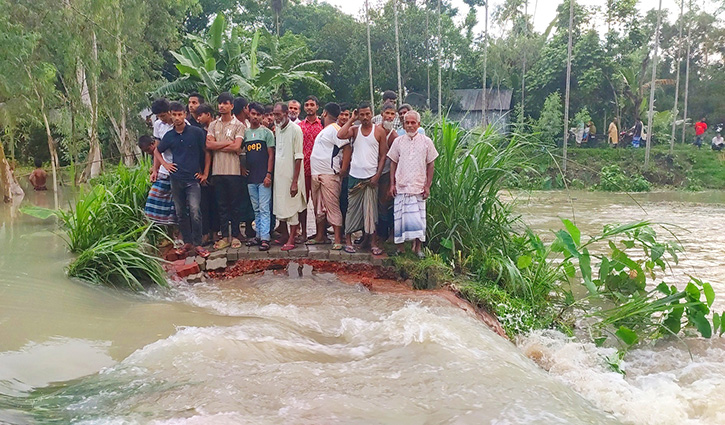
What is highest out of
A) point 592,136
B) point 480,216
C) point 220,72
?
point 220,72

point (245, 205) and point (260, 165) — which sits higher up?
point (260, 165)

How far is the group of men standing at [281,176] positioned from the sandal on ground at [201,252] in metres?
0.02

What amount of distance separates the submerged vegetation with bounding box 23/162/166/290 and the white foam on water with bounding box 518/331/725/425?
329cm

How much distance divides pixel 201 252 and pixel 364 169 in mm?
1763

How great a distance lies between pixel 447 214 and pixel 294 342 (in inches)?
89.1

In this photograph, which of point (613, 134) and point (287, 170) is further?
point (613, 134)

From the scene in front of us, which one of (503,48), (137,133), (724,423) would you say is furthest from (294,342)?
(503,48)

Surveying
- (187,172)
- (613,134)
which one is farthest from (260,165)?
(613,134)

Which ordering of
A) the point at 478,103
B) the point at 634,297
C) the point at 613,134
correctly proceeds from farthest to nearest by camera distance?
the point at 478,103, the point at 613,134, the point at 634,297

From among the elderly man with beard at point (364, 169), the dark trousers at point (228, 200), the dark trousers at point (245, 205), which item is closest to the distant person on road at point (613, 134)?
the elderly man with beard at point (364, 169)

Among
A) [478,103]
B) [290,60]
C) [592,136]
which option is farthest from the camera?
[478,103]

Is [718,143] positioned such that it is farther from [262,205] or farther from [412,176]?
[262,205]

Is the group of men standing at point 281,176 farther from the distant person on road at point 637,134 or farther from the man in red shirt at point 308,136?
the distant person on road at point 637,134

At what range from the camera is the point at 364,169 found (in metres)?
5.28
